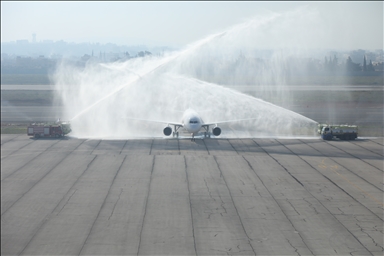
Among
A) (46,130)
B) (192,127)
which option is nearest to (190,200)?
(192,127)

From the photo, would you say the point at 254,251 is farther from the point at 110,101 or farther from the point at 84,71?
the point at 84,71

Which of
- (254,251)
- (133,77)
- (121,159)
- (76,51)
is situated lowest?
(254,251)

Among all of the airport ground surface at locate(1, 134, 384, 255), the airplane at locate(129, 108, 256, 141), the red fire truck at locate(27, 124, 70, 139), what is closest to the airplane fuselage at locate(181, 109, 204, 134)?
the airplane at locate(129, 108, 256, 141)

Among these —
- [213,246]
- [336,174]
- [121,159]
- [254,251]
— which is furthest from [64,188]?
[336,174]

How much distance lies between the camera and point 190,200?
34.4 meters

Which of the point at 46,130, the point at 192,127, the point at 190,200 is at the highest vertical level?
the point at 192,127

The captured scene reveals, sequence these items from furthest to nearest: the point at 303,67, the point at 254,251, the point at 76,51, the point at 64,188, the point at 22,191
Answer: the point at 76,51, the point at 303,67, the point at 64,188, the point at 22,191, the point at 254,251

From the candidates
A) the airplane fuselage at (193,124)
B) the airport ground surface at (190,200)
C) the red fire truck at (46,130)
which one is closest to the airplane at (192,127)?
the airplane fuselage at (193,124)

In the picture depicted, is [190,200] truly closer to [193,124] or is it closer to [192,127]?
[192,127]

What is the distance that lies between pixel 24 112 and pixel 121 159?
48200mm

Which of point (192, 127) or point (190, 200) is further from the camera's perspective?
point (192, 127)

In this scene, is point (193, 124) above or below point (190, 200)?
above

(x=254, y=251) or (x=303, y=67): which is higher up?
(x=303, y=67)

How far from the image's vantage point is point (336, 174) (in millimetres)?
42281
